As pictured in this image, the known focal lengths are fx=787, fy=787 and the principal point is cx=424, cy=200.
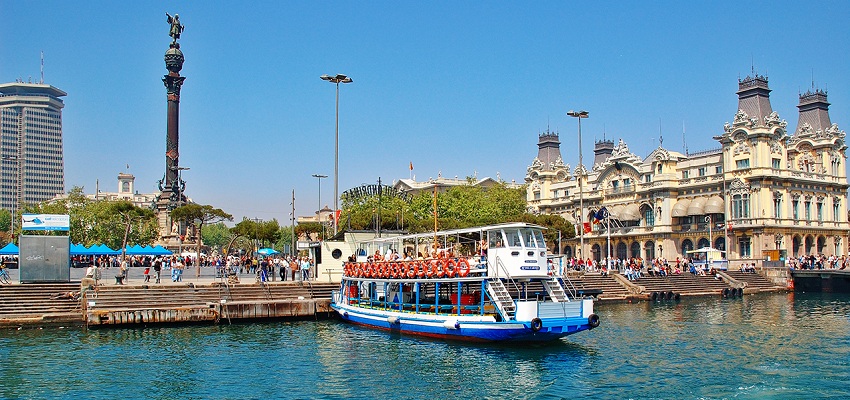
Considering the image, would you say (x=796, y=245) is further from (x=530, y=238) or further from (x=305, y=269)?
(x=530, y=238)

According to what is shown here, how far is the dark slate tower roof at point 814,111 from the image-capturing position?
96.8 metres

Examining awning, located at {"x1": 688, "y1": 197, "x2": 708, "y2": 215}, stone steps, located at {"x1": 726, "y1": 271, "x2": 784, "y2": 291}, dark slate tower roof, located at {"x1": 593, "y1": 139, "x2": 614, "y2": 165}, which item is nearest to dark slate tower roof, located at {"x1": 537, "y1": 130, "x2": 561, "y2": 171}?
dark slate tower roof, located at {"x1": 593, "y1": 139, "x2": 614, "y2": 165}

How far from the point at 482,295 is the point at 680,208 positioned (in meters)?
68.2

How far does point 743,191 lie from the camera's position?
89.1m

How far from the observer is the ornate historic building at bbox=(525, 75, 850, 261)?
88438 millimetres

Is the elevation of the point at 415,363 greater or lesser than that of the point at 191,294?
lesser

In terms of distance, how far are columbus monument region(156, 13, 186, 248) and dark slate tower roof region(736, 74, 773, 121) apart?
66.7m

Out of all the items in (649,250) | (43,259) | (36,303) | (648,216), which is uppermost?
(648,216)

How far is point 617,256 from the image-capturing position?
107 meters

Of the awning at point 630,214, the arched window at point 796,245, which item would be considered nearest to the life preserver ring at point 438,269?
the arched window at point 796,245

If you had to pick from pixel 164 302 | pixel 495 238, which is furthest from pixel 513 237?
pixel 164 302

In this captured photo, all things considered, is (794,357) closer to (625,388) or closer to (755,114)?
(625,388)

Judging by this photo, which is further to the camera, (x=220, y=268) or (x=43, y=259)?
(x=220, y=268)

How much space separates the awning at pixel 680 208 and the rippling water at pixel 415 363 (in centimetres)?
5288
